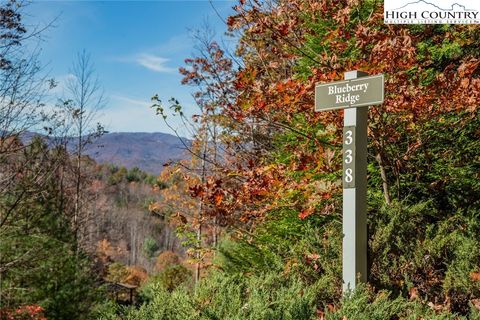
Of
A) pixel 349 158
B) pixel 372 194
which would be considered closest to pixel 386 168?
pixel 372 194

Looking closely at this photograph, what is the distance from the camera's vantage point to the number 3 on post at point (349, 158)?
391 cm

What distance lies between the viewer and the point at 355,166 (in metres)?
3.91

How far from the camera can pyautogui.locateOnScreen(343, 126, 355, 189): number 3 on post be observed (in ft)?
12.8

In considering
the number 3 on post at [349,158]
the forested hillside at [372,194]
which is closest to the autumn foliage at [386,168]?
the forested hillside at [372,194]

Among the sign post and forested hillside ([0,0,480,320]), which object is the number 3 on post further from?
forested hillside ([0,0,480,320])

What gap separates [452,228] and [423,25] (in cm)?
268

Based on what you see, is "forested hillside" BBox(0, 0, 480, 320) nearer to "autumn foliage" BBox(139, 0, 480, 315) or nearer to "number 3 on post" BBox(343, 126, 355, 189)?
"autumn foliage" BBox(139, 0, 480, 315)

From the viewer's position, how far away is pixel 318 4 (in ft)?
19.6

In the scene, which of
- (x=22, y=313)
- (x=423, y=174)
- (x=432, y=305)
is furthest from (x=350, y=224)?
(x=22, y=313)

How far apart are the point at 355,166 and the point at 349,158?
0.27 ft

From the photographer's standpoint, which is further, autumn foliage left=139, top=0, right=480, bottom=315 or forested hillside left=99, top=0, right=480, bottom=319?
autumn foliage left=139, top=0, right=480, bottom=315

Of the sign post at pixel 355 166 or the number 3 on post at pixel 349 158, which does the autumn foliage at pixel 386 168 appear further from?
the number 3 on post at pixel 349 158

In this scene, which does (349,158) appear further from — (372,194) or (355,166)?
(372,194)

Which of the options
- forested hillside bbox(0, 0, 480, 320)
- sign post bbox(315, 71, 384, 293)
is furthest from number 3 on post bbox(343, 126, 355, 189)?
forested hillside bbox(0, 0, 480, 320)
